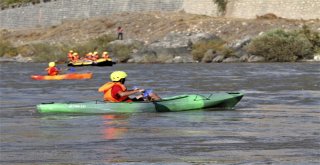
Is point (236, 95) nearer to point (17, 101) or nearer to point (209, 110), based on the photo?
point (209, 110)

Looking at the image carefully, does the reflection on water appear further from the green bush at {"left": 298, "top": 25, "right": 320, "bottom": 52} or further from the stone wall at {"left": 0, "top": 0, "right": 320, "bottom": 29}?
the stone wall at {"left": 0, "top": 0, "right": 320, "bottom": 29}

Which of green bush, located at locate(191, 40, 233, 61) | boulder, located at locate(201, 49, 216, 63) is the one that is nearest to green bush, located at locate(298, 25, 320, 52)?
green bush, located at locate(191, 40, 233, 61)

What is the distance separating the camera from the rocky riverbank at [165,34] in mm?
69625

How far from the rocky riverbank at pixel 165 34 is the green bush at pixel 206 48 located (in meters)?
0.07

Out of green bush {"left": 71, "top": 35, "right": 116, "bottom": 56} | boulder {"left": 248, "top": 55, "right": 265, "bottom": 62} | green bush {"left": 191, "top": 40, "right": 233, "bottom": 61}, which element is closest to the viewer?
boulder {"left": 248, "top": 55, "right": 265, "bottom": 62}

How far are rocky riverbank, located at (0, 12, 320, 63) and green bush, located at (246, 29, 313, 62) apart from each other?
548mm

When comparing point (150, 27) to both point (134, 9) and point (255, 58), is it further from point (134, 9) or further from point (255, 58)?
point (255, 58)

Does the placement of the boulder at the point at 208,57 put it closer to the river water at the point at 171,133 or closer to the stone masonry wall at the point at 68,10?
the stone masonry wall at the point at 68,10

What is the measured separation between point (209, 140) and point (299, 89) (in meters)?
17.3

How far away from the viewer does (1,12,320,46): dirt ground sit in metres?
75.1

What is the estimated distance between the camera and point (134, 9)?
3524 inches

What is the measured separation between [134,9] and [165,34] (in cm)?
1160

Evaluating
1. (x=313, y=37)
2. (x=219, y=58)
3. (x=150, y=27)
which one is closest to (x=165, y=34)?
(x=150, y=27)

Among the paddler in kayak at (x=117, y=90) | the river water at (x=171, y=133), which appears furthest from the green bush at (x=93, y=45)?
the paddler in kayak at (x=117, y=90)
